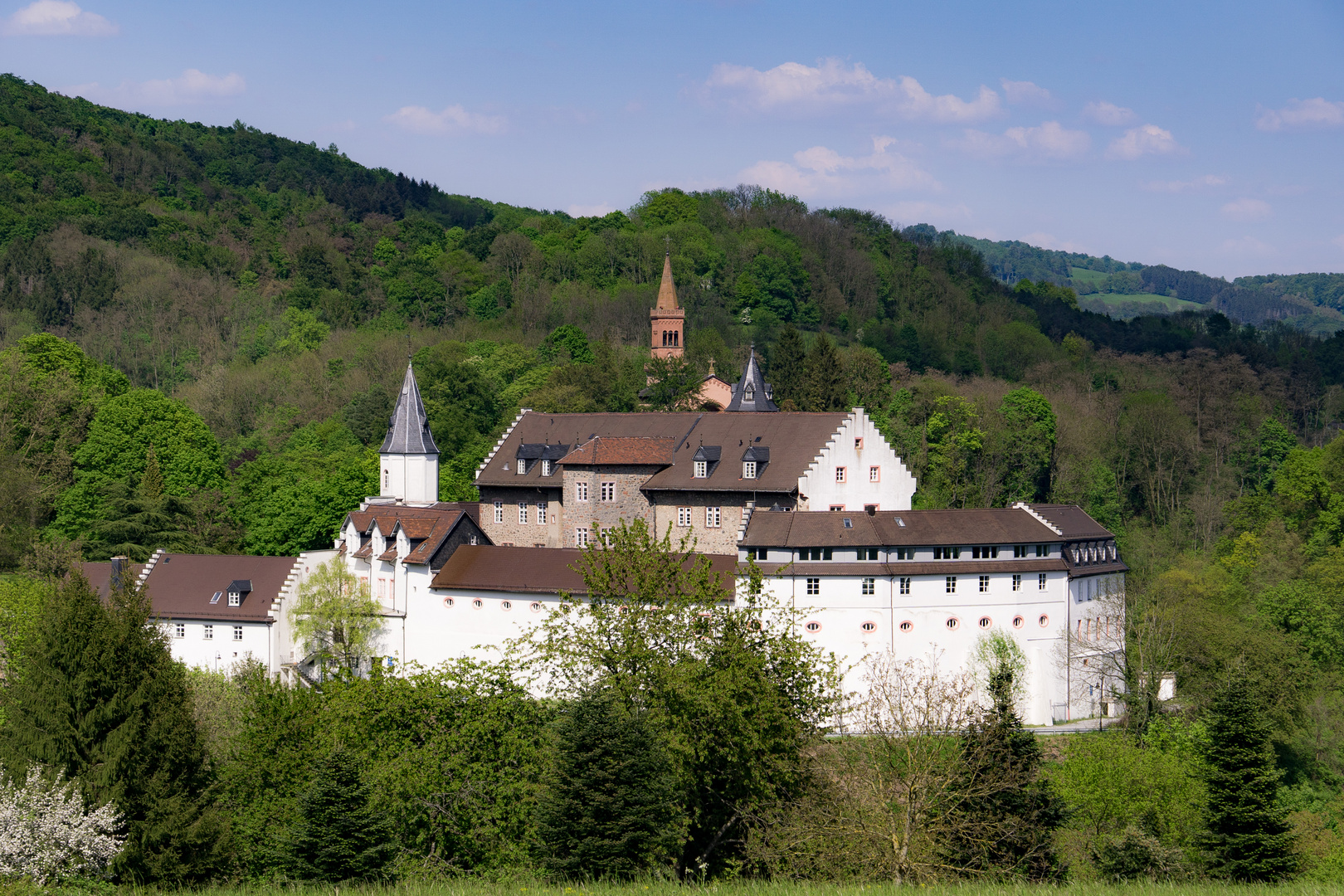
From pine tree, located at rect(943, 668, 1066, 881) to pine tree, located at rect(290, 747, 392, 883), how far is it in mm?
11475

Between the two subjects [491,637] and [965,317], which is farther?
[965,317]

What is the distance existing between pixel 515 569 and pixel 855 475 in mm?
12893

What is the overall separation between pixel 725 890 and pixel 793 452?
35.6 metres

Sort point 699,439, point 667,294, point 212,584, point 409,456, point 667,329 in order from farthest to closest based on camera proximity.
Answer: point 667,294, point 667,329, point 409,456, point 699,439, point 212,584

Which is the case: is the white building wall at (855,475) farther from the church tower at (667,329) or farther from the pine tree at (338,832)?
the church tower at (667,329)

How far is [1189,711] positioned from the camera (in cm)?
5488

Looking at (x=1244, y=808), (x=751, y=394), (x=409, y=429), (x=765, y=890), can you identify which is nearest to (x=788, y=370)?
(x=751, y=394)

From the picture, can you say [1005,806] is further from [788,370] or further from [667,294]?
[667,294]

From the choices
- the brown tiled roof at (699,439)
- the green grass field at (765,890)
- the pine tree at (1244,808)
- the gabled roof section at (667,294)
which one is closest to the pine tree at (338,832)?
the green grass field at (765,890)

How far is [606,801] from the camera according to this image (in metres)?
27.2

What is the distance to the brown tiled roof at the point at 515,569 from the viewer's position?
175 ft

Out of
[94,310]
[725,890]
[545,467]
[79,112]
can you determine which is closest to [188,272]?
[94,310]

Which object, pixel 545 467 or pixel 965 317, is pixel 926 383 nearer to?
pixel 545 467

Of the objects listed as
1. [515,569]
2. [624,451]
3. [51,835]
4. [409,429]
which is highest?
[409,429]
